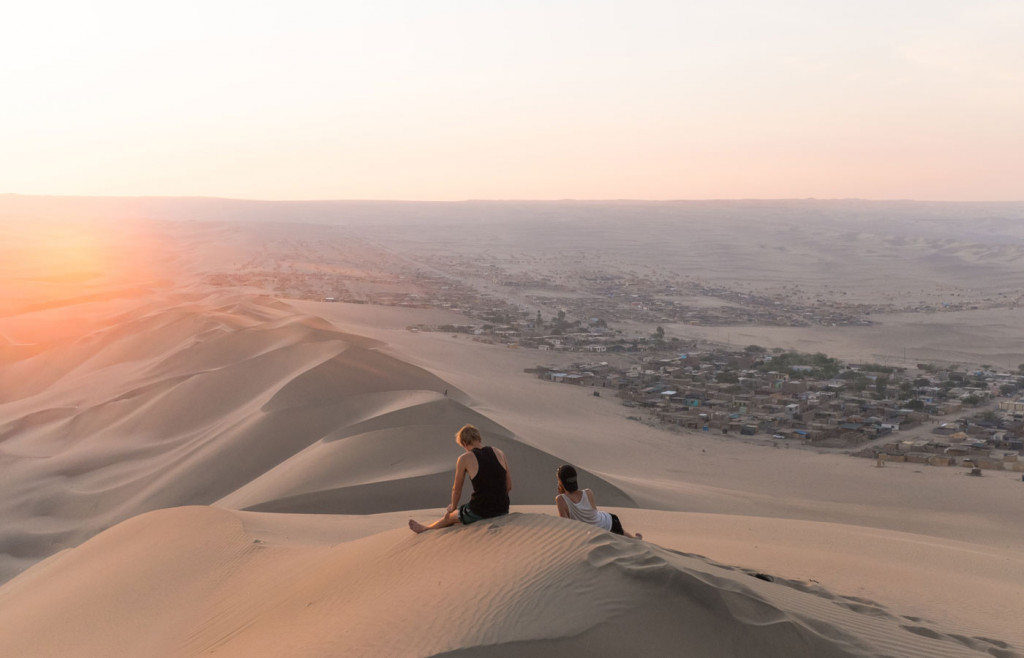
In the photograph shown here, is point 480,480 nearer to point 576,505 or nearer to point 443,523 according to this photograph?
point 443,523

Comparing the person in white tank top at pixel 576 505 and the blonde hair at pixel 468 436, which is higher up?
the blonde hair at pixel 468 436

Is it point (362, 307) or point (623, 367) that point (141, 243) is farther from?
point (623, 367)

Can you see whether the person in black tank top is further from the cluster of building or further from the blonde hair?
the cluster of building

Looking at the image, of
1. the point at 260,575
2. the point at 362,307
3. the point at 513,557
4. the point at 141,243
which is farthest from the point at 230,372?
the point at 141,243

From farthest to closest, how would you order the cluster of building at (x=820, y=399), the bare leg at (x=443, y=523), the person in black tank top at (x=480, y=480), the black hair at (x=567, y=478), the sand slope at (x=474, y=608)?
the cluster of building at (x=820, y=399) → the black hair at (x=567, y=478) → the bare leg at (x=443, y=523) → the person in black tank top at (x=480, y=480) → the sand slope at (x=474, y=608)

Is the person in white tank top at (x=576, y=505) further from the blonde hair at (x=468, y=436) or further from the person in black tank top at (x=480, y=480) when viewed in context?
the blonde hair at (x=468, y=436)

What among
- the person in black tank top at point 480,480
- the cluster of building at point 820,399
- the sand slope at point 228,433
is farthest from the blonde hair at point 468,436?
the cluster of building at point 820,399

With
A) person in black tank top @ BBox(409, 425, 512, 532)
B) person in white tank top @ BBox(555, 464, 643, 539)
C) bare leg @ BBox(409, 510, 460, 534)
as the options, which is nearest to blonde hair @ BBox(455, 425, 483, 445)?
person in black tank top @ BBox(409, 425, 512, 532)
